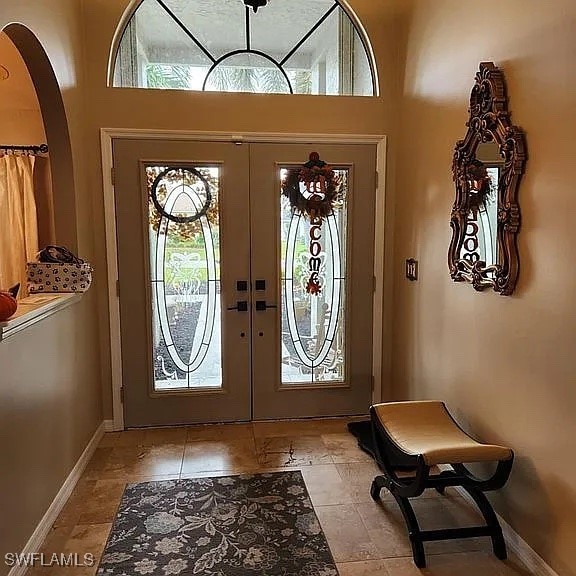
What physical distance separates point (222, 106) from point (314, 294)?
1502mm

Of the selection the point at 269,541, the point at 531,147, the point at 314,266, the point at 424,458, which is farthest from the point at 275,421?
the point at 531,147

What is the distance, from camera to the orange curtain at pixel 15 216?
10.7ft

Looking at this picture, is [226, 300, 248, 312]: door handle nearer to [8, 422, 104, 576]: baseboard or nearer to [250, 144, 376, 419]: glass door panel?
[250, 144, 376, 419]: glass door panel

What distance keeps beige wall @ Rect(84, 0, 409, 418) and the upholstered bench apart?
2.08 m

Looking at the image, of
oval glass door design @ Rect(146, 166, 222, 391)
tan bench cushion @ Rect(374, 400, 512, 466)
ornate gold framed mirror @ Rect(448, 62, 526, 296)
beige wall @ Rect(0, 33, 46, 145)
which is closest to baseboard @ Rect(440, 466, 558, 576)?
tan bench cushion @ Rect(374, 400, 512, 466)

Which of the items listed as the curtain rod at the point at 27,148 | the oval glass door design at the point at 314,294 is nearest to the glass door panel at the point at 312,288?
the oval glass door design at the point at 314,294

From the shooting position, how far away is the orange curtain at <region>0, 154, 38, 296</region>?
3.26 metres

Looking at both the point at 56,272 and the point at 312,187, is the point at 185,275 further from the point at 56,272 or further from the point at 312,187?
the point at 312,187

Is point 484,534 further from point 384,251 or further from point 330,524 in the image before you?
point 384,251

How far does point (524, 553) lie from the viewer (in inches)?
92.4

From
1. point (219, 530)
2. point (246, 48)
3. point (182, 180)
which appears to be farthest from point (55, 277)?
point (246, 48)

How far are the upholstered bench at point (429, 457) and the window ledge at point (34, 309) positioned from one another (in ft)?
5.74

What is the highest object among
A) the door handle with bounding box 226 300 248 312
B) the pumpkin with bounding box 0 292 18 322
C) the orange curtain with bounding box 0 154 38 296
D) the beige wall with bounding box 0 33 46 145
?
the beige wall with bounding box 0 33 46 145

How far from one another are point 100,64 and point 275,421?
9.26 ft
